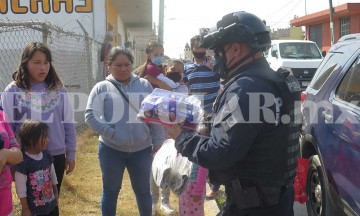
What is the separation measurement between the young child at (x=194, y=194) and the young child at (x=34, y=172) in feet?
3.47

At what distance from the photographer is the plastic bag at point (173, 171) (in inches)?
120

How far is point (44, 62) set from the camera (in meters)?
3.44

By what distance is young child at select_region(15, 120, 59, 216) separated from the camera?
315 centimetres

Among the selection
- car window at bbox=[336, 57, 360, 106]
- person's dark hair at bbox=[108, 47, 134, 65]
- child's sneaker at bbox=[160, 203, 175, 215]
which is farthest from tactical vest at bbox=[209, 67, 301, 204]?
child's sneaker at bbox=[160, 203, 175, 215]

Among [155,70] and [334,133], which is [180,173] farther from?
[155,70]

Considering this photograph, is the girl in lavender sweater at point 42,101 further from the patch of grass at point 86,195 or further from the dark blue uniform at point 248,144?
the dark blue uniform at point 248,144

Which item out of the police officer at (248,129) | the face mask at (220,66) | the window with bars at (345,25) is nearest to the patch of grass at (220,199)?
the police officer at (248,129)

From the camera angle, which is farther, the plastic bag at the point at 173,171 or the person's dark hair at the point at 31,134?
the person's dark hair at the point at 31,134

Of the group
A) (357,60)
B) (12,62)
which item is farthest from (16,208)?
(12,62)

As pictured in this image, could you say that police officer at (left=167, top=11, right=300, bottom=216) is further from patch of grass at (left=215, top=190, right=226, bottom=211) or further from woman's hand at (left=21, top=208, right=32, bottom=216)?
patch of grass at (left=215, top=190, right=226, bottom=211)

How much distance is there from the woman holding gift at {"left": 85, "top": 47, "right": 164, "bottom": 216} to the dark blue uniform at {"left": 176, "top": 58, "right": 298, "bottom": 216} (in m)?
1.46

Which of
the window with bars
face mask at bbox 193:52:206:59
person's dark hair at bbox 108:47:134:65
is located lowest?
person's dark hair at bbox 108:47:134:65

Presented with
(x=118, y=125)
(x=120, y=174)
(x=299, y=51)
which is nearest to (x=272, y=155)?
(x=118, y=125)

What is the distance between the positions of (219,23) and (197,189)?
1360 millimetres
